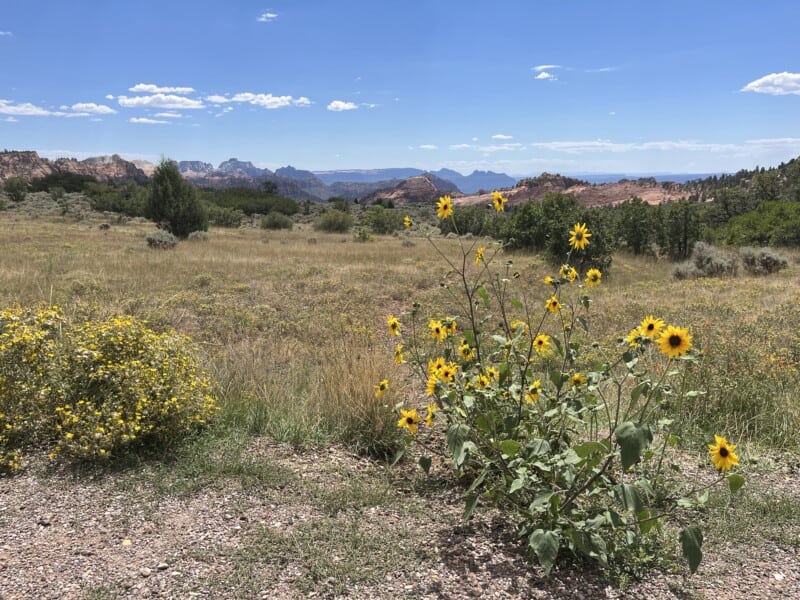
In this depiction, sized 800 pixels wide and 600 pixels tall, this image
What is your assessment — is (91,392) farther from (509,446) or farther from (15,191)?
(15,191)

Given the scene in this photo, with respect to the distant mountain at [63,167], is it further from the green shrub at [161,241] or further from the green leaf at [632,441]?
the green leaf at [632,441]

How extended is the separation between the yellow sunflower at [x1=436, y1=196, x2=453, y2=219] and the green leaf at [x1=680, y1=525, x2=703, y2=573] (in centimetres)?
170

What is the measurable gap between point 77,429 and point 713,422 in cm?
434

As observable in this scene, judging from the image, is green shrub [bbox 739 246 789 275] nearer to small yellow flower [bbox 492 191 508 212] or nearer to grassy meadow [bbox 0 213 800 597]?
grassy meadow [bbox 0 213 800 597]

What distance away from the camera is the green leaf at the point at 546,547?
185 cm

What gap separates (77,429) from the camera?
293 cm

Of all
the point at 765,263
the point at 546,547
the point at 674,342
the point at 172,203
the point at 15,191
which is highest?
the point at 15,191

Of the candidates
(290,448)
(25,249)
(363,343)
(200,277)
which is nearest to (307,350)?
(363,343)

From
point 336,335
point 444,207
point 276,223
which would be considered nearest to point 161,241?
point 336,335

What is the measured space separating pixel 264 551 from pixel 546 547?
47.5 inches

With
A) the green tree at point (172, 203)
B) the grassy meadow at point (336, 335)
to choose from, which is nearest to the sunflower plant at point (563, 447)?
the grassy meadow at point (336, 335)

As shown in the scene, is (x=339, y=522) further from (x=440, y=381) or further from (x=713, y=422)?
(x=713, y=422)

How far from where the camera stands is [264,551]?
222cm

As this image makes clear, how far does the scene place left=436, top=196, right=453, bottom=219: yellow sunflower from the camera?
2.53 metres
